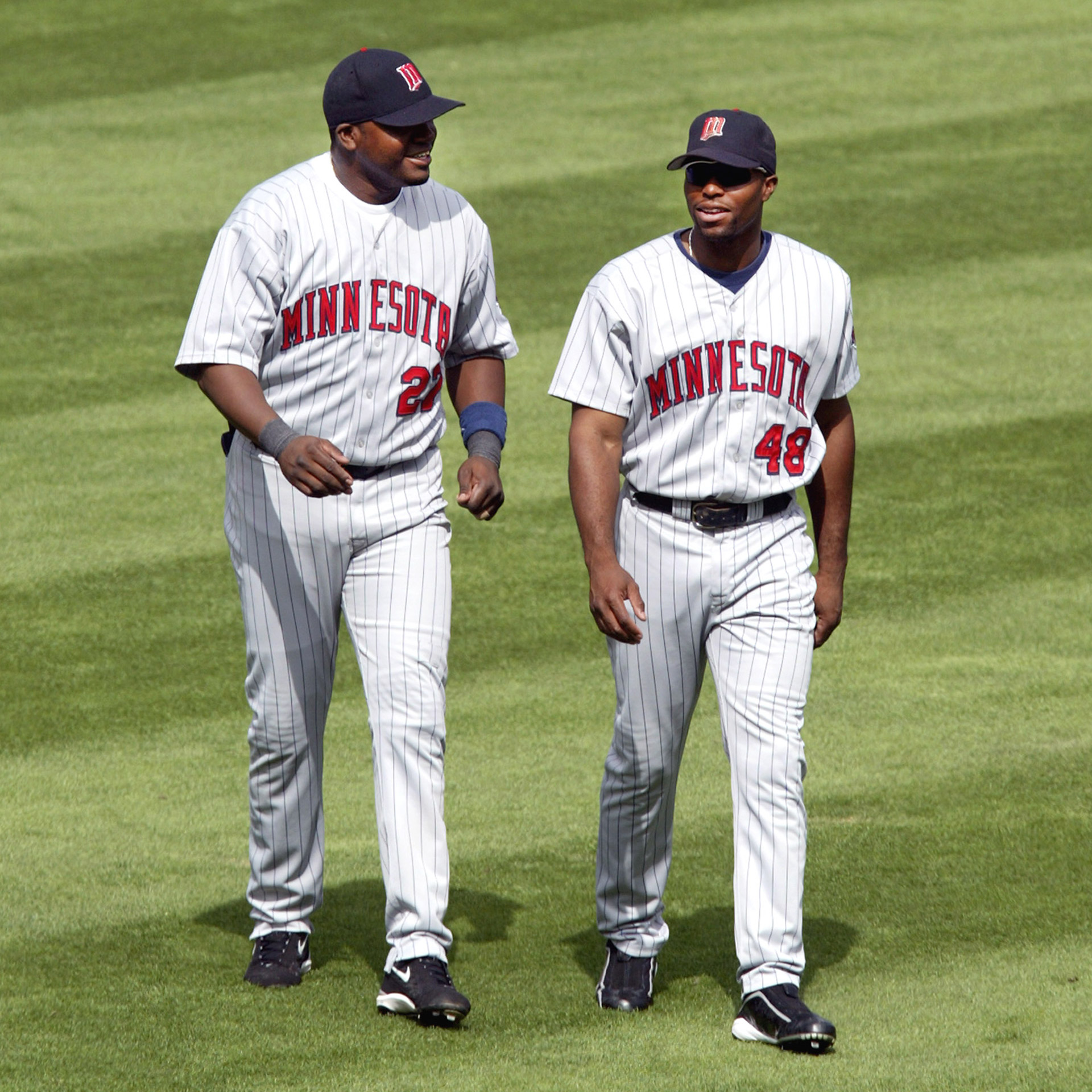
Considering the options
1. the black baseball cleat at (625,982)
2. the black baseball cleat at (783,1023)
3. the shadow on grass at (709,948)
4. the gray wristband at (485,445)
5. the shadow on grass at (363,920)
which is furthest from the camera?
the shadow on grass at (363,920)

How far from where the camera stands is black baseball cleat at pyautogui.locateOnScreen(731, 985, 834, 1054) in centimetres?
410

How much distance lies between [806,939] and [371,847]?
4.53 ft

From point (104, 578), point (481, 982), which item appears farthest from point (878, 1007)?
point (104, 578)

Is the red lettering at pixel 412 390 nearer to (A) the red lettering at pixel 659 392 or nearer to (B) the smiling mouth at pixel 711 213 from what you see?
(A) the red lettering at pixel 659 392

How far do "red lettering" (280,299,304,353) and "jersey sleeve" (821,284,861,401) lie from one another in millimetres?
1249

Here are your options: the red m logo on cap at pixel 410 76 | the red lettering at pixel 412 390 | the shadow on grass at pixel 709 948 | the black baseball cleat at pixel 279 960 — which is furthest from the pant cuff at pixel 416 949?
the red m logo on cap at pixel 410 76

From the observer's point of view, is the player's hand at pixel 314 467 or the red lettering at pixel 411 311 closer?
the player's hand at pixel 314 467

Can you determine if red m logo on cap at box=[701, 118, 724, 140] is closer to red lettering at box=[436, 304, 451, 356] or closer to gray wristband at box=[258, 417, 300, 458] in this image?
red lettering at box=[436, 304, 451, 356]

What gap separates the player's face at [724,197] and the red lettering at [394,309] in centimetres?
73

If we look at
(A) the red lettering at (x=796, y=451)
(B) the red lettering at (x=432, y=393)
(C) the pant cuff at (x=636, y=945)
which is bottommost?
(C) the pant cuff at (x=636, y=945)

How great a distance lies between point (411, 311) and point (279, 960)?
1.59 metres

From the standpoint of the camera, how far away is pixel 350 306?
4465 mm

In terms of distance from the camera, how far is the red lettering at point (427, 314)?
454cm

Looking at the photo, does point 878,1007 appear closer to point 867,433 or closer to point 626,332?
point 626,332
